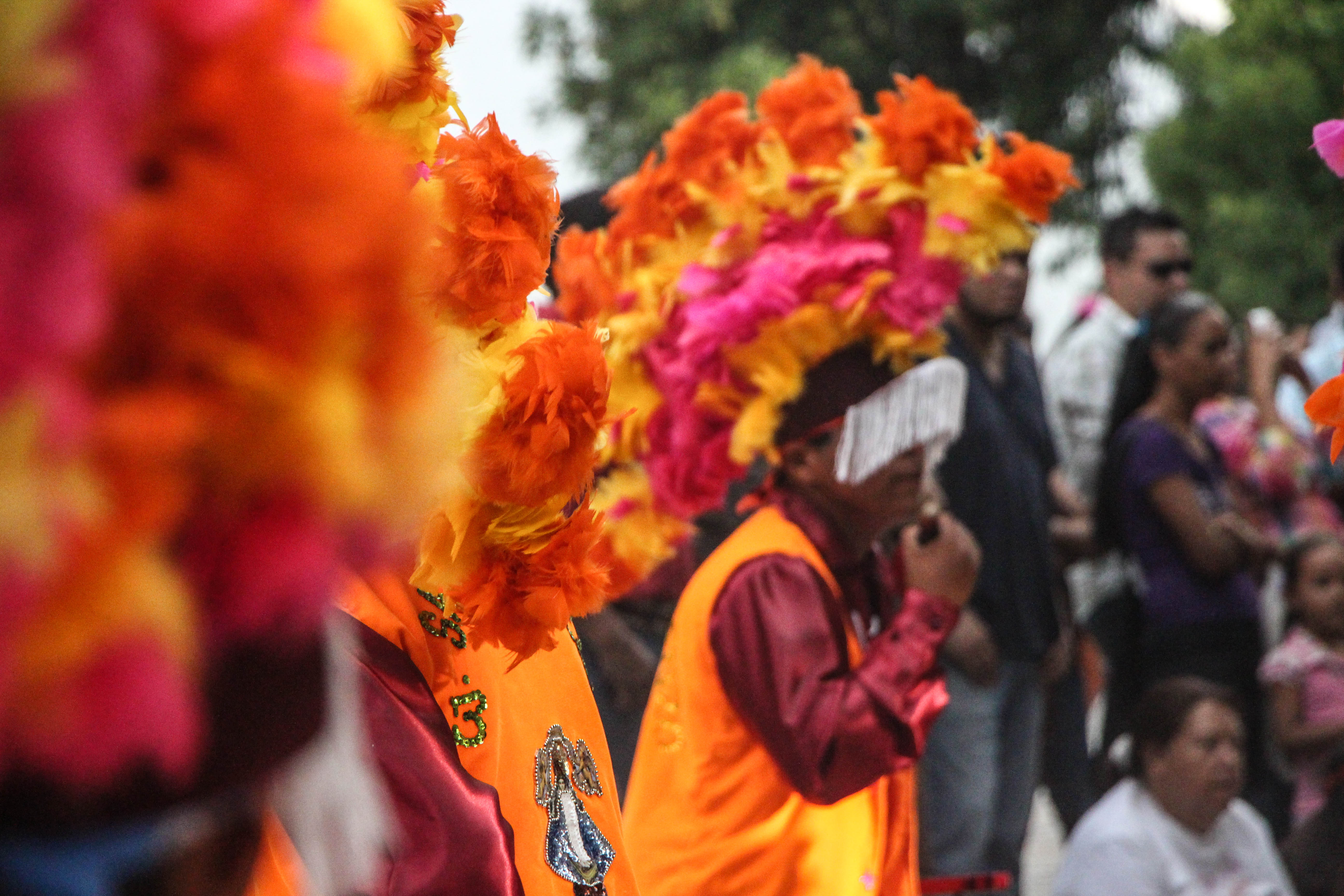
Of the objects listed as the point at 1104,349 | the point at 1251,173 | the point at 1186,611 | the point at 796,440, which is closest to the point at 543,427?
the point at 796,440

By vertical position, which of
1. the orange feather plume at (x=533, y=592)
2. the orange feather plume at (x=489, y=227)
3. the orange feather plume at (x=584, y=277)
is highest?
the orange feather plume at (x=584, y=277)

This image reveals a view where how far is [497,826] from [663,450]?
1.77m

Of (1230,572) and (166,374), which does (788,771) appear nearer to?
(166,374)

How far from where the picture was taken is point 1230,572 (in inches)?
213

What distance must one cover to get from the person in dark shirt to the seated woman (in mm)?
217

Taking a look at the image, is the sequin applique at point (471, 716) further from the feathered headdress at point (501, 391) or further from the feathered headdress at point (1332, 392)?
the feathered headdress at point (1332, 392)

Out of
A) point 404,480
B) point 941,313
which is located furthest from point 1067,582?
point 404,480

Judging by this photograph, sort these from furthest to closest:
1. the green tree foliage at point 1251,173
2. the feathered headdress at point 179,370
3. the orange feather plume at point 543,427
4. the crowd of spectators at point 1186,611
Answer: the green tree foliage at point 1251,173 → the crowd of spectators at point 1186,611 → the orange feather plume at point 543,427 → the feathered headdress at point 179,370

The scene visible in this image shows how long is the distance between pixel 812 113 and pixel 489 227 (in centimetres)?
183

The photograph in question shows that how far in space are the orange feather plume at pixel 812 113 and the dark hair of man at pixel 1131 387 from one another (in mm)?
2067

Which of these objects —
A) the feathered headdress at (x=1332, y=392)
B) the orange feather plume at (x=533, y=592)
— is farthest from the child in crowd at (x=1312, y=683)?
the orange feather plume at (x=533, y=592)

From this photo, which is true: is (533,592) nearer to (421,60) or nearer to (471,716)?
(471,716)

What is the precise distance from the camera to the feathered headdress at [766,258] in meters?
3.58

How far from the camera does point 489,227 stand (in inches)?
85.8
